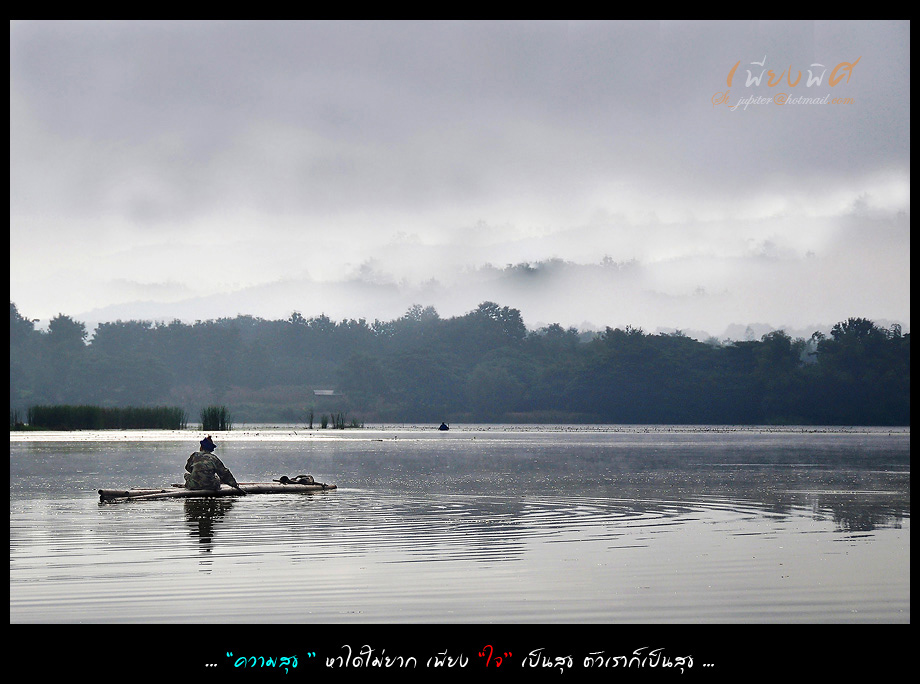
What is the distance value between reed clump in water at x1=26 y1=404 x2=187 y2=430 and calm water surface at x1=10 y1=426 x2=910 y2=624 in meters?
47.7

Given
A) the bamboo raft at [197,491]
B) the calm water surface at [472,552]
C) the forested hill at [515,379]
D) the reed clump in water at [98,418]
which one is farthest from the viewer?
the forested hill at [515,379]

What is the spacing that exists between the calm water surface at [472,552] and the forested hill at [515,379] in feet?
389

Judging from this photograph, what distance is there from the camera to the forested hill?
148m

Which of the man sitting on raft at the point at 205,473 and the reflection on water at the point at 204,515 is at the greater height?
the man sitting on raft at the point at 205,473

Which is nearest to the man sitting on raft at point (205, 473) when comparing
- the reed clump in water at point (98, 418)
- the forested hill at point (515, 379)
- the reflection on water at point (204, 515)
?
the reflection on water at point (204, 515)

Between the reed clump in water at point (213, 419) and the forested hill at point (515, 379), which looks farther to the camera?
the forested hill at point (515, 379)

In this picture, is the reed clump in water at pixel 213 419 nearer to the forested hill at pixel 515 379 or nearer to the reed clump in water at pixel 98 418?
the reed clump in water at pixel 98 418

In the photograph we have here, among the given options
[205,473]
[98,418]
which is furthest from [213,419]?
[205,473]

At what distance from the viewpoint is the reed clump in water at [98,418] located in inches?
3155

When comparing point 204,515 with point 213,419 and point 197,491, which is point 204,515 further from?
point 213,419

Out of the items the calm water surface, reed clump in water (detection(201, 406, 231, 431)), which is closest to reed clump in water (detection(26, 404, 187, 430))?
reed clump in water (detection(201, 406, 231, 431))

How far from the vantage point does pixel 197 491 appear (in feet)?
87.2

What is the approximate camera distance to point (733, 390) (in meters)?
159

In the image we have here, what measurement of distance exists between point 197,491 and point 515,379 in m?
153
